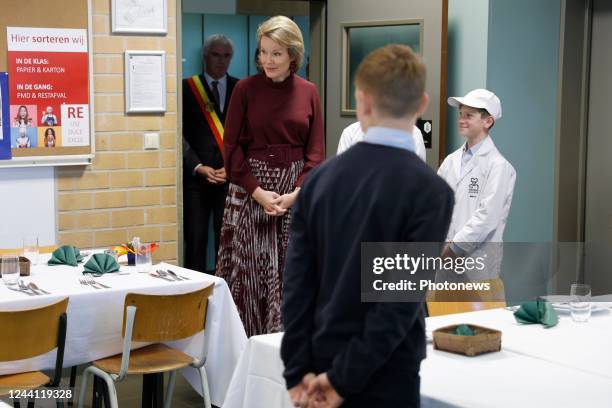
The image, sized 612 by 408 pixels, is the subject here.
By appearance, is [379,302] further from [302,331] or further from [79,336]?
[79,336]

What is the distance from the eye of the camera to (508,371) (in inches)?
103

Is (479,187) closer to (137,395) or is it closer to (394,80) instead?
(137,395)

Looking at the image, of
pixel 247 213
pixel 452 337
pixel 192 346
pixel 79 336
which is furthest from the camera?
pixel 247 213

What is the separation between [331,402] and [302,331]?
0.54 feet

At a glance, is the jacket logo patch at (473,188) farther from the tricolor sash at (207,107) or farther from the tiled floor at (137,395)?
the tricolor sash at (207,107)

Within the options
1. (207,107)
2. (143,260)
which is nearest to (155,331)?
(143,260)

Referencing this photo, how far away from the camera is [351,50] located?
6.18m

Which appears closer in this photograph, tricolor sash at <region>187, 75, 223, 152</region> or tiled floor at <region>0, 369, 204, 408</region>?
tiled floor at <region>0, 369, 204, 408</region>

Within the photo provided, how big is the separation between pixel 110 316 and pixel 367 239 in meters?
2.07

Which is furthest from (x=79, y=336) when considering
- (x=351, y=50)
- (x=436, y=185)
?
(x=351, y=50)

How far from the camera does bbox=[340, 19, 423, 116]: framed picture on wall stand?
592 cm

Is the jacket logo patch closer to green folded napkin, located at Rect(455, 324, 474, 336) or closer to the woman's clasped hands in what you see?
the woman's clasped hands

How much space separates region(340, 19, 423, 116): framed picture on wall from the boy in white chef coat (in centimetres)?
147

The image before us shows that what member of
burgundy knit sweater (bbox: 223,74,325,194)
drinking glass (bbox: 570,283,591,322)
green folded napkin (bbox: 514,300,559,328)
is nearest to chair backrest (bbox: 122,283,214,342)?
burgundy knit sweater (bbox: 223,74,325,194)
